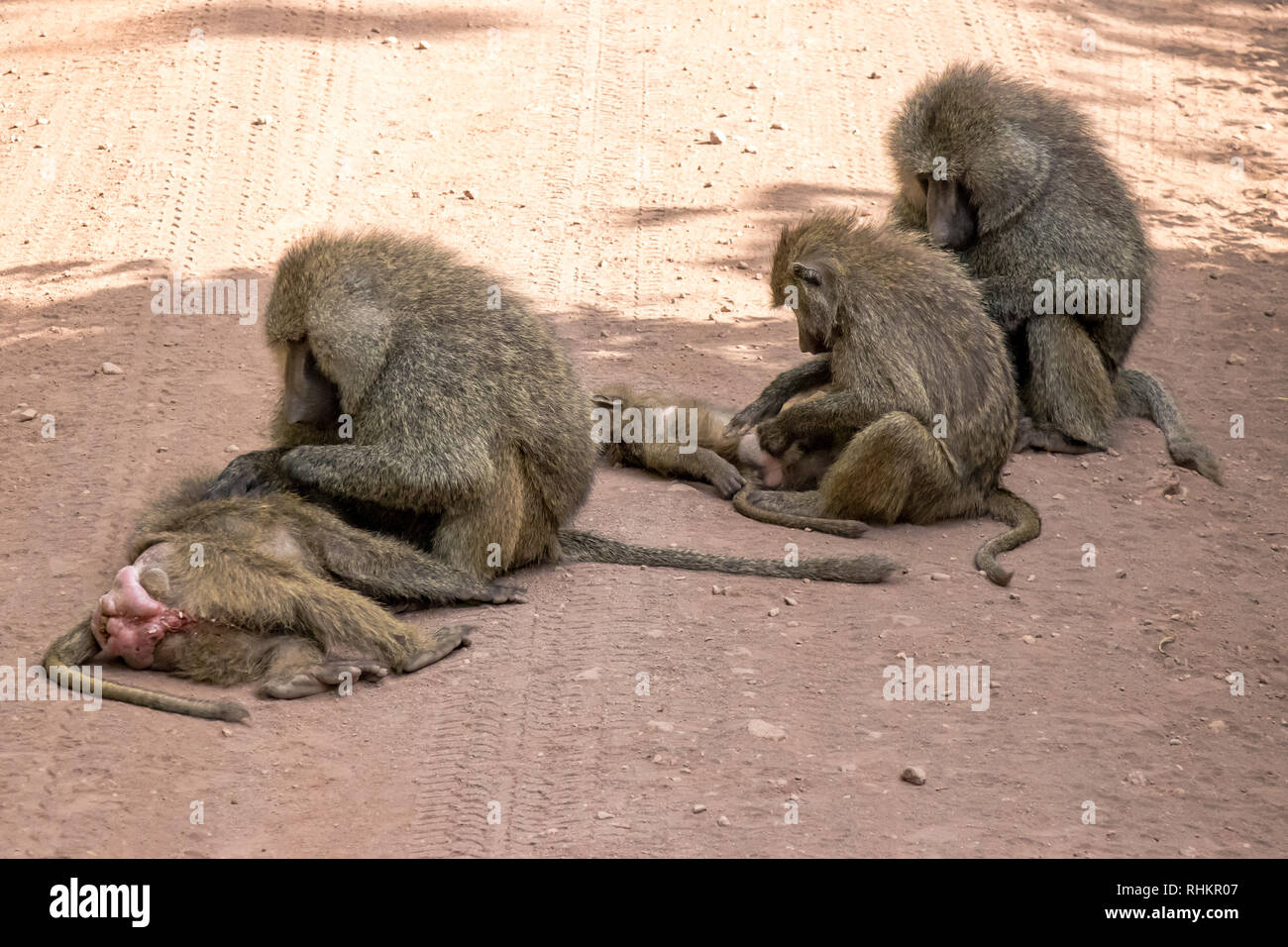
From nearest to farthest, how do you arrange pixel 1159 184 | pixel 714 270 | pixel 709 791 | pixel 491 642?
pixel 709 791, pixel 491 642, pixel 714 270, pixel 1159 184

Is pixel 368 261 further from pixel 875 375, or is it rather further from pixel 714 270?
pixel 714 270

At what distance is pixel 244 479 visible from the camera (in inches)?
214

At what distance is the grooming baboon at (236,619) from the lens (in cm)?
477

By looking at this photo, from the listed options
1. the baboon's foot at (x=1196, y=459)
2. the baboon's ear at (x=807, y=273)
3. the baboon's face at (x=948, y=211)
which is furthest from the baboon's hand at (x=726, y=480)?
the baboon's foot at (x=1196, y=459)

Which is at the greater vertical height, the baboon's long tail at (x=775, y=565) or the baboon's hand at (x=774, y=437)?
the baboon's hand at (x=774, y=437)

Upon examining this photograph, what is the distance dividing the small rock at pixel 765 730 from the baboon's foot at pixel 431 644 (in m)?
1.14

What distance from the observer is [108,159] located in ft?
31.7

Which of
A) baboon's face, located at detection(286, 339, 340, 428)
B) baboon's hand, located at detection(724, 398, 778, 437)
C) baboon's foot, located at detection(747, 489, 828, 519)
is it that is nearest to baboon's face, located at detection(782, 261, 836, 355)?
baboon's hand, located at detection(724, 398, 778, 437)

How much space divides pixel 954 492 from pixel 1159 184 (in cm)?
574

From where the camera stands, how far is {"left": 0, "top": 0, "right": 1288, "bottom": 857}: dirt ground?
4.19 metres

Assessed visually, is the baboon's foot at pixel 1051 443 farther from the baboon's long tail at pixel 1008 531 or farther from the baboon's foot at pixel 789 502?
the baboon's foot at pixel 789 502

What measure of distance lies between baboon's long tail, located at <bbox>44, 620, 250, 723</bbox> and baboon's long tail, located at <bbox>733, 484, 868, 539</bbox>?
9.18 feet

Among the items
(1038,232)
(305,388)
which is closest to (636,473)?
(305,388)

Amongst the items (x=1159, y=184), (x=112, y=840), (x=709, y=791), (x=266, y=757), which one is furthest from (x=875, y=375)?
(x=1159, y=184)
